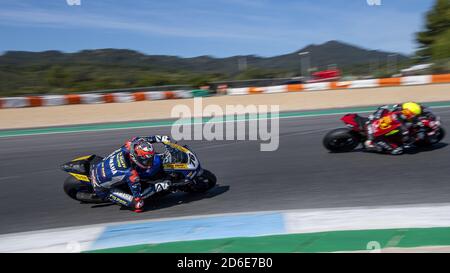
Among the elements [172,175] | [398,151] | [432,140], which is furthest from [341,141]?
[172,175]

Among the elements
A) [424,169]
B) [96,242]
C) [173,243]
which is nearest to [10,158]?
[96,242]

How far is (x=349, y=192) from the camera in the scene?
7195mm

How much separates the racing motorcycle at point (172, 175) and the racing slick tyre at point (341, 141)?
2.94m

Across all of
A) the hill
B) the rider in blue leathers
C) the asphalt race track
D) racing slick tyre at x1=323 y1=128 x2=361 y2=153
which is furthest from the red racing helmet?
the hill

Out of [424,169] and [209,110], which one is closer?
[424,169]

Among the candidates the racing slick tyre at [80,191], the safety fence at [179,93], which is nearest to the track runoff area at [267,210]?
the racing slick tyre at [80,191]

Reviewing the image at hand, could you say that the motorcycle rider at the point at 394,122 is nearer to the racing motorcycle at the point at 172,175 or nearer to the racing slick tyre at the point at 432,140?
the racing slick tyre at the point at 432,140

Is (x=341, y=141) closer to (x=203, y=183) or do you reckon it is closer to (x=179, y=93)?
(x=203, y=183)

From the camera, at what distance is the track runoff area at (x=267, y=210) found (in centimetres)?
552

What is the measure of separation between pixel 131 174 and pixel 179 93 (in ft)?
61.1

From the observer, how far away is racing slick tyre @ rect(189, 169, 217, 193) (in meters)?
7.29

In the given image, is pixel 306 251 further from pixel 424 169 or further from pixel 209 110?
pixel 209 110

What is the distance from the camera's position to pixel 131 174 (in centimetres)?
664
